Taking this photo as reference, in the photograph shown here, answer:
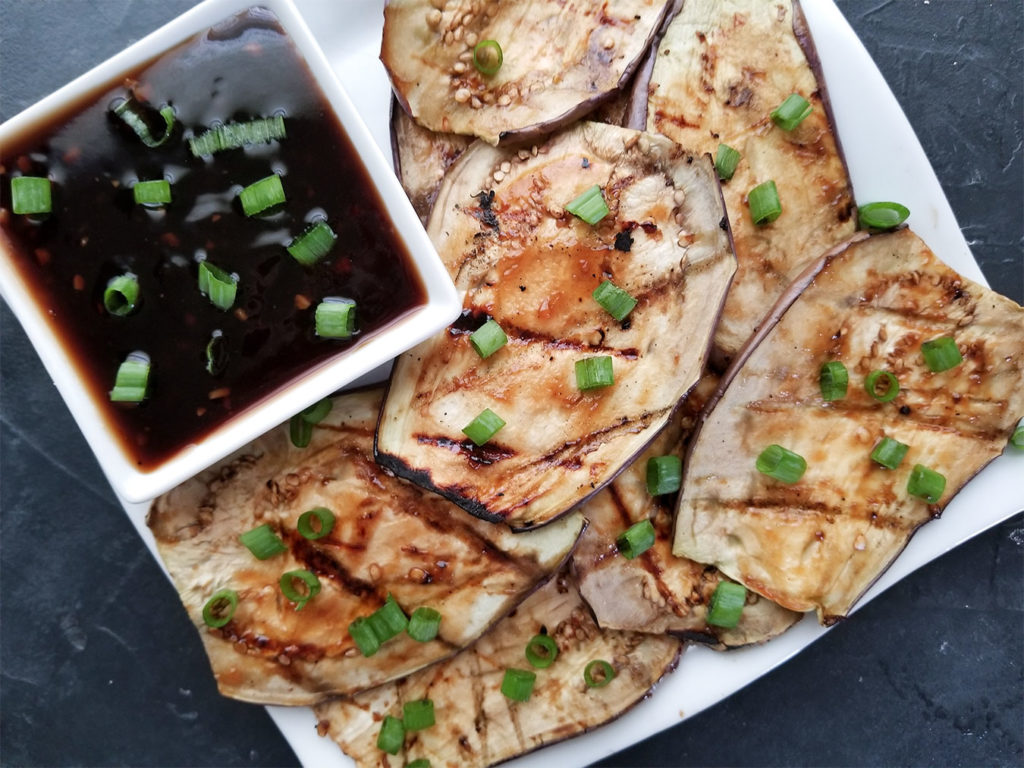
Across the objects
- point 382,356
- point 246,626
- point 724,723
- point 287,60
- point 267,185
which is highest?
point 287,60

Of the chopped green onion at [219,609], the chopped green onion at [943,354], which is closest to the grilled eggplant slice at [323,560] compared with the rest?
the chopped green onion at [219,609]

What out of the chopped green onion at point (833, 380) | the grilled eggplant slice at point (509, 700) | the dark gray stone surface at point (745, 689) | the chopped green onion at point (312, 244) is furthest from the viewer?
the dark gray stone surface at point (745, 689)

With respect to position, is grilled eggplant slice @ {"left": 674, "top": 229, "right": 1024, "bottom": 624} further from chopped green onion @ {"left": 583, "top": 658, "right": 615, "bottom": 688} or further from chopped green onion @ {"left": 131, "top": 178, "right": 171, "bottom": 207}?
chopped green onion @ {"left": 131, "top": 178, "right": 171, "bottom": 207}

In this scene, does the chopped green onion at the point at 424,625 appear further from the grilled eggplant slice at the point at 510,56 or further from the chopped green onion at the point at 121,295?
the grilled eggplant slice at the point at 510,56

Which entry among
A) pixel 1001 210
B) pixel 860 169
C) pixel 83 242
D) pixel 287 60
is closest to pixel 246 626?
pixel 83 242

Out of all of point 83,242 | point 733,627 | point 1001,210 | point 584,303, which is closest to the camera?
point 83,242

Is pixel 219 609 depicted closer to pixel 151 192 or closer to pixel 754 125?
pixel 151 192

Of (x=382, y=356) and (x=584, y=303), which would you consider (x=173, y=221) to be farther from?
(x=584, y=303)

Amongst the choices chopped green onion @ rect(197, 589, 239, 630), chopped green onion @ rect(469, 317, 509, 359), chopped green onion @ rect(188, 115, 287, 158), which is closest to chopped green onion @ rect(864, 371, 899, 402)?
chopped green onion @ rect(469, 317, 509, 359)
